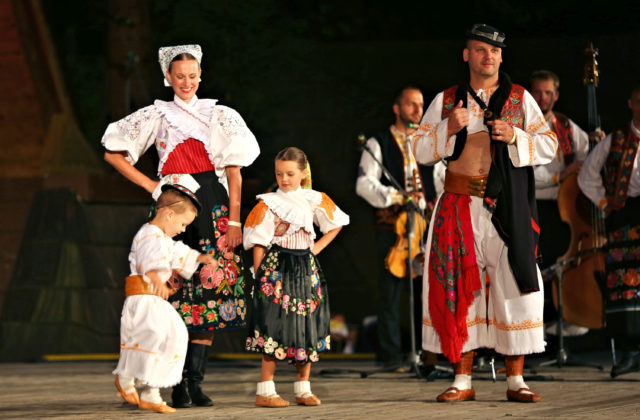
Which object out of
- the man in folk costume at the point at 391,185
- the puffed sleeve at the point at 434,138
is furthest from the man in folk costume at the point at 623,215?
Result: the puffed sleeve at the point at 434,138

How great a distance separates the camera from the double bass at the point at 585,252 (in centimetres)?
670

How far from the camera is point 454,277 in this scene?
5.15 metres

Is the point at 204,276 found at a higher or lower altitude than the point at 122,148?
lower

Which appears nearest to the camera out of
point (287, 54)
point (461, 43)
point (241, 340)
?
point (241, 340)

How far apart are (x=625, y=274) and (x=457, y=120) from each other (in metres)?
2.01

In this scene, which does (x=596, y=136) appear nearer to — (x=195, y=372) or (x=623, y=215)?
(x=623, y=215)

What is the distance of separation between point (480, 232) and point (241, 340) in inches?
150

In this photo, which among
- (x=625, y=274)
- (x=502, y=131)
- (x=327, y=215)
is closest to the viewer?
(x=502, y=131)

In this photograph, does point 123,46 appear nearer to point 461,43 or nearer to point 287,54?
point 287,54

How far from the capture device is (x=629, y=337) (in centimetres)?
636

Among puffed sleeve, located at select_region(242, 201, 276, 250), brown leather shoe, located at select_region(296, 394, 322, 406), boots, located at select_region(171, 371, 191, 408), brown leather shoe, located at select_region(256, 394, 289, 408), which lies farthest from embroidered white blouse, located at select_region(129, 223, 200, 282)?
brown leather shoe, located at select_region(296, 394, 322, 406)

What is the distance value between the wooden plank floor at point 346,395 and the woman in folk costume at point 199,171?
1.24 ft

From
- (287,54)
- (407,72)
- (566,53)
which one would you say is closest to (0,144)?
(287,54)

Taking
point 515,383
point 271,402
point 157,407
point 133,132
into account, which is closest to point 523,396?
point 515,383
